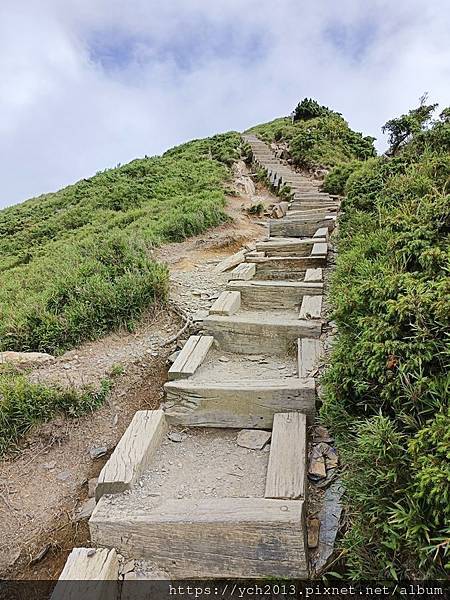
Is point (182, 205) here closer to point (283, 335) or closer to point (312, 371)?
point (283, 335)

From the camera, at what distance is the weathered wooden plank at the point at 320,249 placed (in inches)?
218

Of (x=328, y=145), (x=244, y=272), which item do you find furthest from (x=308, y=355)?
(x=328, y=145)

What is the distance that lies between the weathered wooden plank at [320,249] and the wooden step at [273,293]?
3.17 feet

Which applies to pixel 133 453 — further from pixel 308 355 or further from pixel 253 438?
A: pixel 308 355

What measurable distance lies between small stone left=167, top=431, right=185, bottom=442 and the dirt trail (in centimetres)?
50

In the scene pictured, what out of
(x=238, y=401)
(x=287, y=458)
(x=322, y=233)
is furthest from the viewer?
(x=322, y=233)

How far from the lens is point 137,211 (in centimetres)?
1112

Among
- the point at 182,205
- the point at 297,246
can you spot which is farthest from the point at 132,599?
the point at 182,205

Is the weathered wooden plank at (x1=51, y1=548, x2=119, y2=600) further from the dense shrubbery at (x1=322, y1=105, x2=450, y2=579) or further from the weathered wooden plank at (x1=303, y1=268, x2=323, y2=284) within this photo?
the weathered wooden plank at (x1=303, y1=268, x2=323, y2=284)

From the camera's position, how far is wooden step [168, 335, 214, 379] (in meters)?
3.45

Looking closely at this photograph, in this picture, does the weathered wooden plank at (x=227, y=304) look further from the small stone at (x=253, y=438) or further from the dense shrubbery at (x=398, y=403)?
the dense shrubbery at (x=398, y=403)

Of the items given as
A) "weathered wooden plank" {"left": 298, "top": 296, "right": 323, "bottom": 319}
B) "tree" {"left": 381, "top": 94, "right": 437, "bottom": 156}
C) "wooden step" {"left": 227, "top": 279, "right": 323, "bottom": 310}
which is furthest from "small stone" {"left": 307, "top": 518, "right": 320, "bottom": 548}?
"tree" {"left": 381, "top": 94, "right": 437, "bottom": 156}

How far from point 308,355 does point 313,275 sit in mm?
1707

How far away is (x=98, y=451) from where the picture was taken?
3244mm
